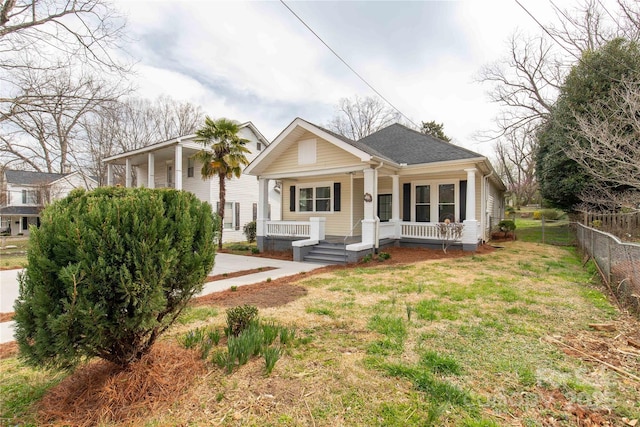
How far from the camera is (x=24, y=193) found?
A: 3048 cm

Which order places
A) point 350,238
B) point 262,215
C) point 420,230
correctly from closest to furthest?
point 420,230 < point 350,238 < point 262,215

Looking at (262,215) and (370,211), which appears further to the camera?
(262,215)

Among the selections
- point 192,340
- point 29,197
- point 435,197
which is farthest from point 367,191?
point 29,197

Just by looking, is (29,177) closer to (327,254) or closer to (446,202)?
(327,254)

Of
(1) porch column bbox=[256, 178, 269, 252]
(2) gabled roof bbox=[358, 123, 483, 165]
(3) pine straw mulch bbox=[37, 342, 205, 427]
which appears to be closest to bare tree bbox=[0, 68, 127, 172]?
(1) porch column bbox=[256, 178, 269, 252]

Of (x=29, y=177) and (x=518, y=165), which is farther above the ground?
(x=518, y=165)

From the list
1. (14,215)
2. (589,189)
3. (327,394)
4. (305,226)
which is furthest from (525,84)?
(14,215)

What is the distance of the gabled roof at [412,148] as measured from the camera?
11208 mm

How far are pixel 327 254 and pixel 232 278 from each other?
12.3 feet

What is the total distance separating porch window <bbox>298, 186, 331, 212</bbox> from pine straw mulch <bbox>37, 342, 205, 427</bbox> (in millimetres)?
11230

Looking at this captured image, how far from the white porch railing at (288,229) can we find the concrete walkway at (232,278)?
1560 mm

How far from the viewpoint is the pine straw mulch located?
231cm

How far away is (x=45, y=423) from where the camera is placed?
7.39 ft

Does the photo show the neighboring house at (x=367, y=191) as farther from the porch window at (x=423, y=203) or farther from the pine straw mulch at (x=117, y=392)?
the pine straw mulch at (x=117, y=392)
